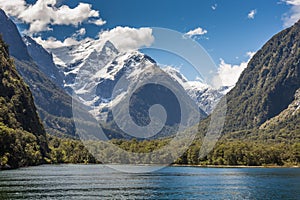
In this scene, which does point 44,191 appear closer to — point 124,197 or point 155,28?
point 124,197

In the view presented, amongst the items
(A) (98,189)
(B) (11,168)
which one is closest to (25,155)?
(B) (11,168)

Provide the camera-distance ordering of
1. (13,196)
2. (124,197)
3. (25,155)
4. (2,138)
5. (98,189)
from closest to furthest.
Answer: (13,196) → (124,197) → (98,189) → (2,138) → (25,155)

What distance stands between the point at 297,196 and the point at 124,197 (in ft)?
111

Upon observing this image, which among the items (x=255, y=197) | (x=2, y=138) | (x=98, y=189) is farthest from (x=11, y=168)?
(x=255, y=197)

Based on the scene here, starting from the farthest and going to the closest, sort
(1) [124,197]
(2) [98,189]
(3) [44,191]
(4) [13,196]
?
1. (2) [98,189]
2. (3) [44,191]
3. (1) [124,197]
4. (4) [13,196]

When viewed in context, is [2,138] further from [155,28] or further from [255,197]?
[255,197]

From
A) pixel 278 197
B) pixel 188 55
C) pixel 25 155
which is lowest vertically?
pixel 278 197

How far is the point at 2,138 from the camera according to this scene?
151 metres

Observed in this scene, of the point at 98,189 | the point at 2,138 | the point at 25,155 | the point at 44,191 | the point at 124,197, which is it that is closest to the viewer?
the point at 124,197

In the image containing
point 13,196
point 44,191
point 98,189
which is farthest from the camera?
point 98,189

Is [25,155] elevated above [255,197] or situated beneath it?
elevated above

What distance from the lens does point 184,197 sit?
8156 cm

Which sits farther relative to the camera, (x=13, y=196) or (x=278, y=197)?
(x=278, y=197)

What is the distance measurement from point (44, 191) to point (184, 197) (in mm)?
28486
